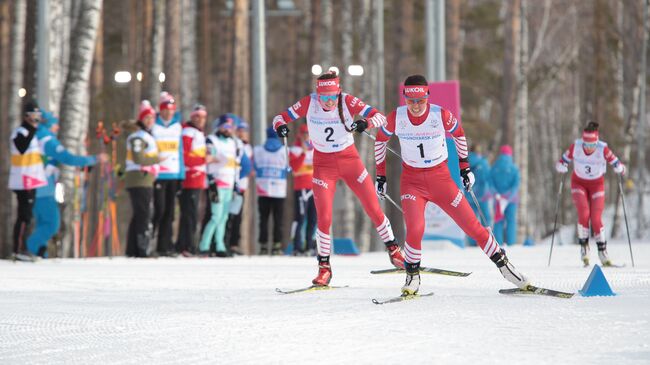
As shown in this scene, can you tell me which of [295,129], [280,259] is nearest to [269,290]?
[280,259]

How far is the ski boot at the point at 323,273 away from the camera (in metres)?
12.5

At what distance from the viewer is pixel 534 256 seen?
1977cm

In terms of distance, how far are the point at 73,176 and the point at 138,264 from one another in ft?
15.0

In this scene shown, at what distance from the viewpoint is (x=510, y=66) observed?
116 feet

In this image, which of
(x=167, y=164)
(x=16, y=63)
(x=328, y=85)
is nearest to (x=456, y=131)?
(x=328, y=85)

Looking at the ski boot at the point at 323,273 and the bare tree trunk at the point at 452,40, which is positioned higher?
the bare tree trunk at the point at 452,40

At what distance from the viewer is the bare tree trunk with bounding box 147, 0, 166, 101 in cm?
3123

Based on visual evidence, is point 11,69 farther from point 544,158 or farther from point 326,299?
point 544,158

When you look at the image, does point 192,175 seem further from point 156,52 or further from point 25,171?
point 156,52

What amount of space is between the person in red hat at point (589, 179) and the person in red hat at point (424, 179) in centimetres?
548

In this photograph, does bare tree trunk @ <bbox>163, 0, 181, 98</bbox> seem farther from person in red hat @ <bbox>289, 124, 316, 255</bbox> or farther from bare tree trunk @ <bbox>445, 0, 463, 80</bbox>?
person in red hat @ <bbox>289, 124, 316, 255</bbox>

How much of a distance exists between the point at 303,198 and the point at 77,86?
12.2 feet

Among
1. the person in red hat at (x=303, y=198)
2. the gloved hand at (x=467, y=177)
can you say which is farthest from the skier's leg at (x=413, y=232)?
the person in red hat at (x=303, y=198)

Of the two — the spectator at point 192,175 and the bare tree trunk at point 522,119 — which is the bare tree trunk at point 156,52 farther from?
the spectator at point 192,175
